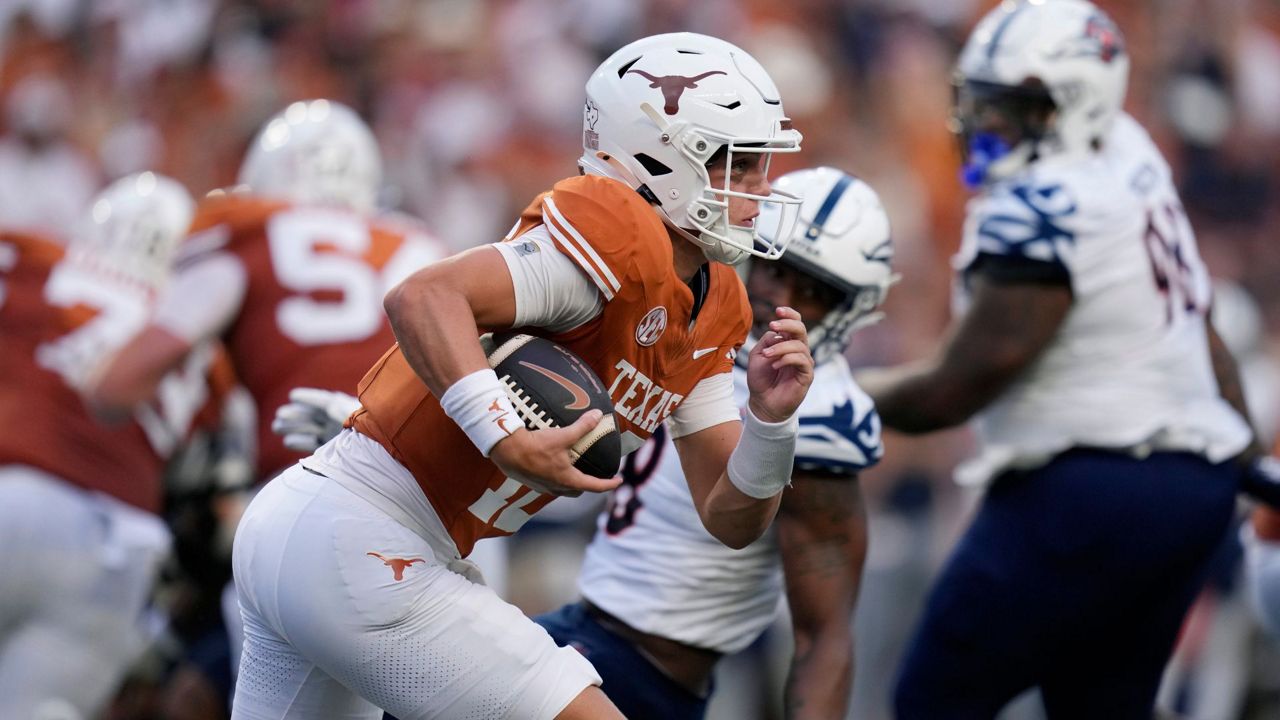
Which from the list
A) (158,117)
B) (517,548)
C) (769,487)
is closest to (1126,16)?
(517,548)

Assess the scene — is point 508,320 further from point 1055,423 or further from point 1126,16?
point 1126,16

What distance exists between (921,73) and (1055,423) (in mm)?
5998

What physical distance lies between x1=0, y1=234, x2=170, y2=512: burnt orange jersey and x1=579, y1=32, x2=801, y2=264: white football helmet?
281 centimetres

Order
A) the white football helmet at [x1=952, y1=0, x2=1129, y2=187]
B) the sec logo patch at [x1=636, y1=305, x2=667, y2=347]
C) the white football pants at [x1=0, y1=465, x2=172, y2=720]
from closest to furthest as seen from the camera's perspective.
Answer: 1. the sec logo patch at [x1=636, y1=305, x2=667, y2=347]
2. the white football helmet at [x1=952, y1=0, x2=1129, y2=187]
3. the white football pants at [x1=0, y1=465, x2=172, y2=720]

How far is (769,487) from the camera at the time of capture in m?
3.01

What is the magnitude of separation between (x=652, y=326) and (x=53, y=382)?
9.98ft

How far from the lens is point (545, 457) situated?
261 cm

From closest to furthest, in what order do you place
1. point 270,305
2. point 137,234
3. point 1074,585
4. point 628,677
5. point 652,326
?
point 652,326 → point 628,677 → point 1074,585 → point 270,305 → point 137,234

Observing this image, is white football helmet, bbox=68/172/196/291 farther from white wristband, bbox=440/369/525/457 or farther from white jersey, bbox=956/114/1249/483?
white wristband, bbox=440/369/525/457

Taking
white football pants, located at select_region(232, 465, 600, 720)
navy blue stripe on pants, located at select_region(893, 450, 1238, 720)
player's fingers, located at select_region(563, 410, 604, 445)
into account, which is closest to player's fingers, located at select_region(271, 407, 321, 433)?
white football pants, located at select_region(232, 465, 600, 720)

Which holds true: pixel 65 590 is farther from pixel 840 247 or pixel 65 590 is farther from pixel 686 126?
pixel 686 126

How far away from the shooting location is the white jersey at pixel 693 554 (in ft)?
11.2

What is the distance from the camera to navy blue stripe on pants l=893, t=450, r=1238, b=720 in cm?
405

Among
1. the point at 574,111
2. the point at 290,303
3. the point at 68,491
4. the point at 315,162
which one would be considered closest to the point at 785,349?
the point at 290,303
